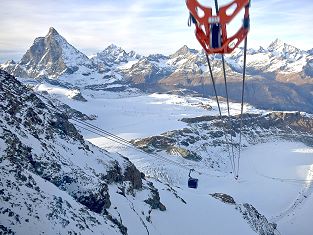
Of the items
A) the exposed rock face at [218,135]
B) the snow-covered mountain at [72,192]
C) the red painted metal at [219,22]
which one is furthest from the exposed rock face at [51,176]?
the exposed rock face at [218,135]

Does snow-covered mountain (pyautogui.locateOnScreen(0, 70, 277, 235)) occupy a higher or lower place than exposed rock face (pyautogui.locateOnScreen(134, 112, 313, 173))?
higher

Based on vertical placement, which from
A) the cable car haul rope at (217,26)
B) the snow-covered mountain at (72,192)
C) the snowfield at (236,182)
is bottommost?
the snowfield at (236,182)

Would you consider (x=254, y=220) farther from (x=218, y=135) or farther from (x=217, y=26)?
(x=218, y=135)

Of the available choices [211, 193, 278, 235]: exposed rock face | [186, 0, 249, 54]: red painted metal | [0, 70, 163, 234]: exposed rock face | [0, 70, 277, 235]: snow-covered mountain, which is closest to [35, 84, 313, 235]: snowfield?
[0, 70, 277, 235]: snow-covered mountain

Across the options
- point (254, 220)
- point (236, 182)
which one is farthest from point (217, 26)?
point (236, 182)

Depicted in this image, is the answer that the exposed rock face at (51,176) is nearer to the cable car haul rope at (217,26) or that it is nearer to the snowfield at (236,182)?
the snowfield at (236,182)

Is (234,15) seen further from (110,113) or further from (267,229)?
(110,113)

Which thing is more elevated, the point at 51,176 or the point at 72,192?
the point at 51,176

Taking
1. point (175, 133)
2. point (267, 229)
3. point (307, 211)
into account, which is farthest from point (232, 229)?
point (175, 133)

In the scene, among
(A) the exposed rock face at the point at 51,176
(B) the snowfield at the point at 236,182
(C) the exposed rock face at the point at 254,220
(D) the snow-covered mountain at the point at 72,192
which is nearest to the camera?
(A) the exposed rock face at the point at 51,176

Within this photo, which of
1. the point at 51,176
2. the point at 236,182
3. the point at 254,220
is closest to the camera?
the point at 51,176

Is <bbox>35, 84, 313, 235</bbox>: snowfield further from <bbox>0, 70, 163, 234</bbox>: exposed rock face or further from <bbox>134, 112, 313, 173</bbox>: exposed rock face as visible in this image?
<bbox>0, 70, 163, 234</bbox>: exposed rock face
